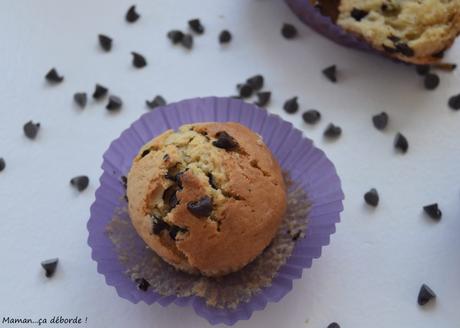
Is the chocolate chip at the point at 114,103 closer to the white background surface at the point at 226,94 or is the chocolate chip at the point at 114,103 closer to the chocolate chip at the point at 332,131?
the white background surface at the point at 226,94

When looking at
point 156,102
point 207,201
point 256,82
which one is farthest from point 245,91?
point 207,201

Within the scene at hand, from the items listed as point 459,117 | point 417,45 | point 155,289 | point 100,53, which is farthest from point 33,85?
point 459,117

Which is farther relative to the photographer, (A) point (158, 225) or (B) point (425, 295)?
(B) point (425, 295)

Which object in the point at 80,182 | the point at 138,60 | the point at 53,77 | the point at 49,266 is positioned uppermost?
the point at 138,60

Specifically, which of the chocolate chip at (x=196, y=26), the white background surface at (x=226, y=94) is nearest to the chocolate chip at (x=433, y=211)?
the white background surface at (x=226, y=94)

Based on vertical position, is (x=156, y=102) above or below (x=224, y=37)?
below

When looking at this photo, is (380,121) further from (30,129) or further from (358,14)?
(30,129)

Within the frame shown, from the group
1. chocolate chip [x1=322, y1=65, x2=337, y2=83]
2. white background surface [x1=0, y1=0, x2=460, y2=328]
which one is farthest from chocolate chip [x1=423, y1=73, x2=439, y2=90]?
chocolate chip [x1=322, y1=65, x2=337, y2=83]
